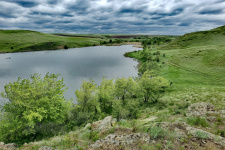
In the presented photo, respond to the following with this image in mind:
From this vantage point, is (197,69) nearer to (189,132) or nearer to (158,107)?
(158,107)

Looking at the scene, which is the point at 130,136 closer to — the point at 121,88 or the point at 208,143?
the point at 208,143

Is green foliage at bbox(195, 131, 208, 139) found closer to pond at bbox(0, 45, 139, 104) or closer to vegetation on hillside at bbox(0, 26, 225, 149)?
vegetation on hillside at bbox(0, 26, 225, 149)

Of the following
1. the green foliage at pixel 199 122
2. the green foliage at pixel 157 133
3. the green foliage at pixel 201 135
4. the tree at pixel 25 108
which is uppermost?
the green foliage at pixel 201 135

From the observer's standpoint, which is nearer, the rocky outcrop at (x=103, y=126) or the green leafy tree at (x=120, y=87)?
the rocky outcrop at (x=103, y=126)

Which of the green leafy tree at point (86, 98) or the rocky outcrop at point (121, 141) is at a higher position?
the rocky outcrop at point (121, 141)

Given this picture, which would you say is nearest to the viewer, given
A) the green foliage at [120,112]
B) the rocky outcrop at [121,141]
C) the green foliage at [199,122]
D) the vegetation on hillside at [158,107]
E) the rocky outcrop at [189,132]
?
the rocky outcrop at [189,132]

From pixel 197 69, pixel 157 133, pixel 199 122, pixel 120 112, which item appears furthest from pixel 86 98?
pixel 197 69

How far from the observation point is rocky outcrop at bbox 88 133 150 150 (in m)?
10.9

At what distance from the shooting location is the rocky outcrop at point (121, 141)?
10.9 metres

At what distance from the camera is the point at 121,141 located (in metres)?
11.4

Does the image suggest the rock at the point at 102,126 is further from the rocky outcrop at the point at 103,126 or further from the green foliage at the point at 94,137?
the green foliage at the point at 94,137

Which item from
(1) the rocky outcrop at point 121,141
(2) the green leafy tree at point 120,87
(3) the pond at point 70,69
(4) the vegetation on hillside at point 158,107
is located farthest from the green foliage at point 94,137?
(3) the pond at point 70,69

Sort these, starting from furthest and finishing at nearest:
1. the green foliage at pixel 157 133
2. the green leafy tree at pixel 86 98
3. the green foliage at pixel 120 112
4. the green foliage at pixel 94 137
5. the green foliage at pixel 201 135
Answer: the green leafy tree at pixel 86 98
the green foliage at pixel 120 112
the green foliage at pixel 94 137
the green foliage at pixel 157 133
the green foliage at pixel 201 135

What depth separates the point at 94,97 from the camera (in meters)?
34.3
